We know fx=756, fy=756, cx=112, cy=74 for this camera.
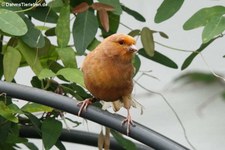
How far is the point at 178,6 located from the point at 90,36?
1.20 ft

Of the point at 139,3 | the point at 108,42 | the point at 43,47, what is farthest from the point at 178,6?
the point at 139,3

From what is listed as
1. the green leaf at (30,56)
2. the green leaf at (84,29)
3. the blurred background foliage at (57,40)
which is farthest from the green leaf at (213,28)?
the green leaf at (30,56)

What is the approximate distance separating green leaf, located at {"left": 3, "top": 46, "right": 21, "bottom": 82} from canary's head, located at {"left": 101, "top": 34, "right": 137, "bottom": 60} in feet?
1.10

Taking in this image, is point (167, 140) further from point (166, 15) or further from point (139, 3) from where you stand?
point (139, 3)

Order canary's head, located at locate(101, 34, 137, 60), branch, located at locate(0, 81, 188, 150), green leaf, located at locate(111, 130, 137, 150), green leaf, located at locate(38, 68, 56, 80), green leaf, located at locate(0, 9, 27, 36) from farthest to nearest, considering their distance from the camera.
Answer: green leaf, located at locate(111, 130, 137, 150) < canary's head, located at locate(101, 34, 137, 60) < green leaf, located at locate(38, 68, 56, 80) < green leaf, located at locate(0, 9, 27, 36) < branch, located at locate(0, 81, 188, 150)

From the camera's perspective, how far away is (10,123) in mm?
Answer: 3041

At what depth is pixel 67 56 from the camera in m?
2.98

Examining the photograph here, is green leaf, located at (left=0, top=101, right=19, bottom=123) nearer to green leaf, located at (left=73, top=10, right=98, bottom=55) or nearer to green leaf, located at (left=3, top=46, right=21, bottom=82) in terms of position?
green leaf, located at (left=3, top=46, right=21, bottom=82)

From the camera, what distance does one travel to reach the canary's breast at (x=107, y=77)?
2844 millimetres

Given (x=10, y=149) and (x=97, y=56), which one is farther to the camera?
(x=10, y=149)

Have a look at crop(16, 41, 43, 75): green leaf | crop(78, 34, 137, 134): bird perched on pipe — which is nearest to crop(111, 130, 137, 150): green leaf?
crop(78, 34, 137, 134): bird perched on pipe

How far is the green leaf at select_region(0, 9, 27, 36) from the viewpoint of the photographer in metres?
2.67

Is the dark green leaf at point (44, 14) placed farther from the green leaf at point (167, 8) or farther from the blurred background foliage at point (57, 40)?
the green leaf at point (167, 8)

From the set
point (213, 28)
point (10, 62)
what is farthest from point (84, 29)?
point (213, 28)
